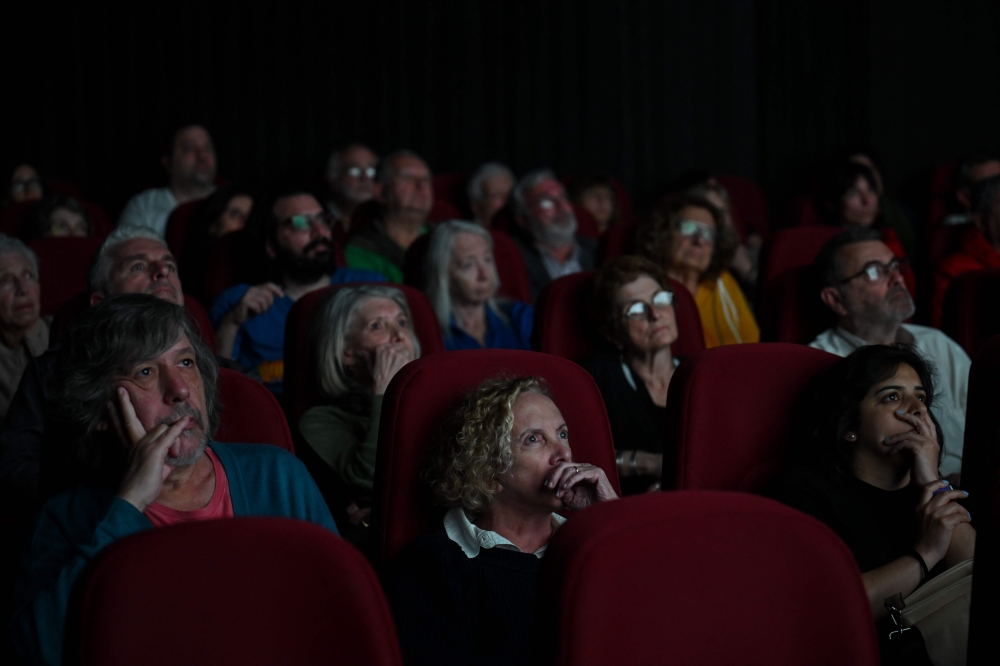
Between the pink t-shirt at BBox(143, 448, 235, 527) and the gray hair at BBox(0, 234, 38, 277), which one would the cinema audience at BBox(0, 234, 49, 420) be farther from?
the pink t-shirt at BBox(143, 448, 235, 527)

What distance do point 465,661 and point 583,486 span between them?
33cm

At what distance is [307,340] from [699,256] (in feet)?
4.77

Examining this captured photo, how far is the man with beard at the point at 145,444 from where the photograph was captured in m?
1.35

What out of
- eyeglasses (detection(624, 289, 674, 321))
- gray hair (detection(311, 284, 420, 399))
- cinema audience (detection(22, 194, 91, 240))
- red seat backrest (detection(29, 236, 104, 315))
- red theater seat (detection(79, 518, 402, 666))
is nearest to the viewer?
red theater seat (detection(79, 518, 402, 666))

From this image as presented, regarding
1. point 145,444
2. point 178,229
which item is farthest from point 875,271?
point 178,229

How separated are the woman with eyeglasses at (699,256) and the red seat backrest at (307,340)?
108 cm

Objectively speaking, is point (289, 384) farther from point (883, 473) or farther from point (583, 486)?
point (883, 473)

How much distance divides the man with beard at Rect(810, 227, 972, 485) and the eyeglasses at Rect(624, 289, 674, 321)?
0.38 meters

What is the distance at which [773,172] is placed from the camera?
6094 mm

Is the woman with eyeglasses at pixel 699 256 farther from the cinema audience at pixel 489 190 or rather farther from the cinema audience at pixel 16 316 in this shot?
the cinema audience at pixel 16 316

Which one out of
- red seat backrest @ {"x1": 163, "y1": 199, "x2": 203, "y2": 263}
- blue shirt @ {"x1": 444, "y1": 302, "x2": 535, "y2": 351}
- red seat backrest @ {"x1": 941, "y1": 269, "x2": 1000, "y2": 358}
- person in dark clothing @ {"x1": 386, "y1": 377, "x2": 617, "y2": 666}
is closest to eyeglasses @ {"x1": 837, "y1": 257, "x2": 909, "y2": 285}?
red seat backrest @ {"x1": 941, "y1": 269, "x2": 1000, "y2": 358}

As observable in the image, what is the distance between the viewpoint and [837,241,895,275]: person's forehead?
2576 mm

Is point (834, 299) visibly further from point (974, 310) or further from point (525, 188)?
point (525, 188)

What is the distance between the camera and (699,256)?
10.8 ft
